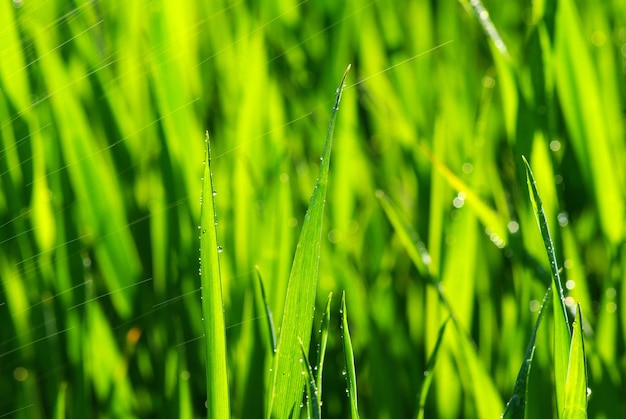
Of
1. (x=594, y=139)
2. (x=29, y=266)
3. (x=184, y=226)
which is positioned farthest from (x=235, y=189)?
(x=594, y=139)

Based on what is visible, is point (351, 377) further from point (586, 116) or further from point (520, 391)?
point (586, 116)

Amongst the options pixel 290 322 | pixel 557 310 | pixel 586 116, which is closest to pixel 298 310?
pixel 290 322

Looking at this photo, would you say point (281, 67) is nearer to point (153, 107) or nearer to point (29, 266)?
point (153, 107)

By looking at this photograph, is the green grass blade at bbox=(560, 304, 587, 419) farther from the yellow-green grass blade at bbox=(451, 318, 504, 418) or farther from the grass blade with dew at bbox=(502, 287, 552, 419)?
the yellow-green grass blade at bbox=(451, 318, 504, 418)

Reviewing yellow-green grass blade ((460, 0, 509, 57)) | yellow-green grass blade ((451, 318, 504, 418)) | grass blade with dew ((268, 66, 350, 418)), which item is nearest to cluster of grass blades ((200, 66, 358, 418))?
grass blade with dew ((268, 66, 350, 418))

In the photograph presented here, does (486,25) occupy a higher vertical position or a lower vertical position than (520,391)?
higher

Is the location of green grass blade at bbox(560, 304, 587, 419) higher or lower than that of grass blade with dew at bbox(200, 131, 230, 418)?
lower

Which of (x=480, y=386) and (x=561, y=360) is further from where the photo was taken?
(x=480, y=386)
